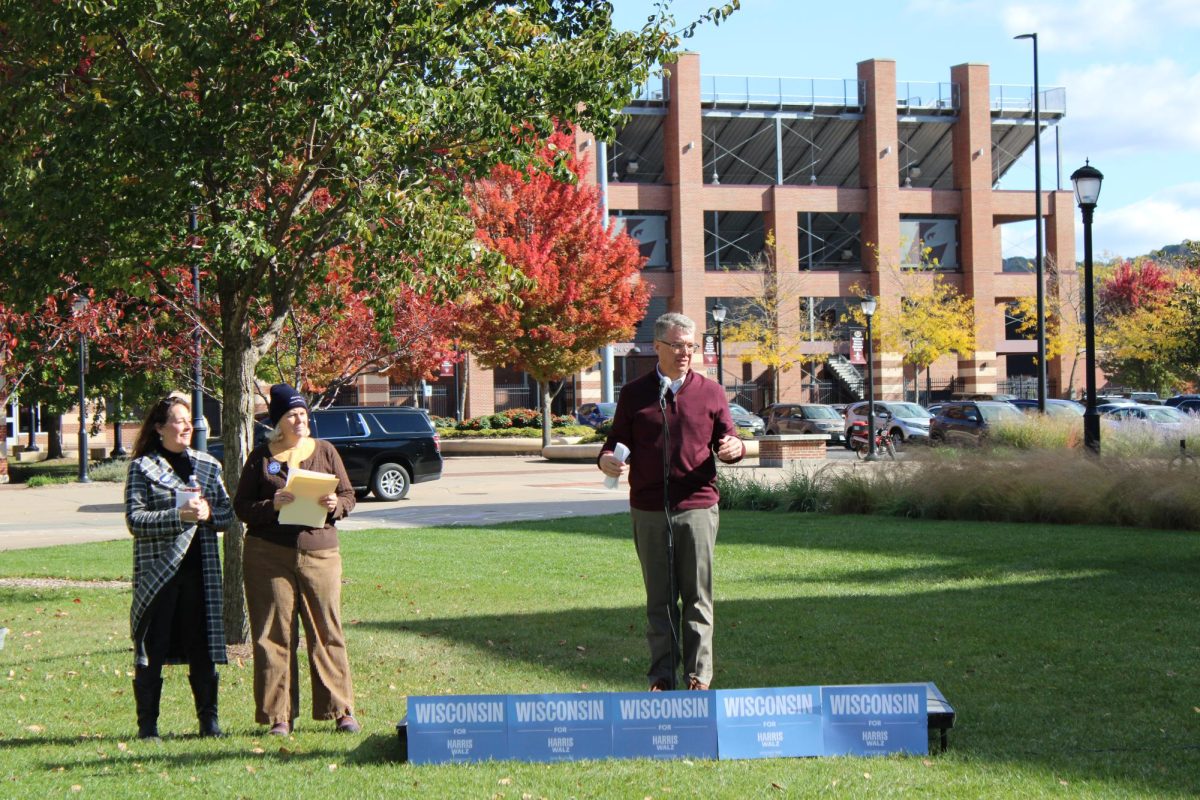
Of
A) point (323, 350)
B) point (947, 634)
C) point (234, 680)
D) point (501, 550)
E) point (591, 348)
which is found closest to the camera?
point (234, 680)

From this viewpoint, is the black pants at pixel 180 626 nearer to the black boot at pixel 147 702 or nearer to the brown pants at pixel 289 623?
the black boot at pixel 147 702

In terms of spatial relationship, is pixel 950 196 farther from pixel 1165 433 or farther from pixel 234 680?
pixel 234 680

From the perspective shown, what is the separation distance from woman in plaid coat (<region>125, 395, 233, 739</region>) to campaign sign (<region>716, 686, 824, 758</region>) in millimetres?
2623

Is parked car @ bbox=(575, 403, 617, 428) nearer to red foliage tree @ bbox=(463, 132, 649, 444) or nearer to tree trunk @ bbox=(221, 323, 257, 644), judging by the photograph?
red foliage tree @ bbox=(463, 132, 649, 444)

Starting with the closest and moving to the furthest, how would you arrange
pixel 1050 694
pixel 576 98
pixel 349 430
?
pixel 1050 694 < pixel 576 98 < pixel 349 430

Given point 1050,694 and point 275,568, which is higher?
point 275,568

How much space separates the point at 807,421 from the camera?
41.8 meters

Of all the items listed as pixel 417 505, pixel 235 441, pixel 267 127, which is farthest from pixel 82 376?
pixel 235 441

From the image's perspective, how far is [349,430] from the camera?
23.5m

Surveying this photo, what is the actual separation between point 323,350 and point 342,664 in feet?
70.4

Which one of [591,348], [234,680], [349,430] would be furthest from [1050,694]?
[591,348]

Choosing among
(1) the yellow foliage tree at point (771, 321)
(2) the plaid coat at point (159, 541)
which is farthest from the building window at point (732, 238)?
(2) the plaid coat at point (159, 541)

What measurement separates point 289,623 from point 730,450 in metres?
2.43

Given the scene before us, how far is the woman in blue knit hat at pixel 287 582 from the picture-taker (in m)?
6.53
